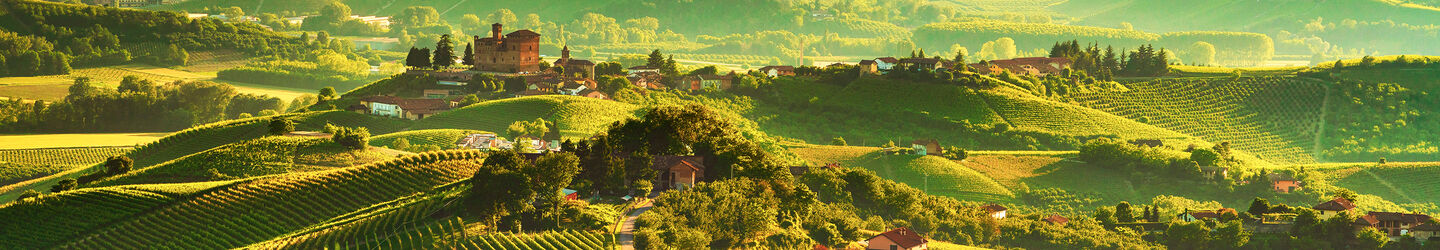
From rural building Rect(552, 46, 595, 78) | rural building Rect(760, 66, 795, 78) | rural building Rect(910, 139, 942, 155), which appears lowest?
rural building Rect(910, 139, 942, 155)

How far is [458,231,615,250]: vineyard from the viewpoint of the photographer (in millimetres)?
40344

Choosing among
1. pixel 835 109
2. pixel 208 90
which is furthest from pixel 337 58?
pixel 835 109

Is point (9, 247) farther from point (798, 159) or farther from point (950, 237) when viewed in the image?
point (798, 159)

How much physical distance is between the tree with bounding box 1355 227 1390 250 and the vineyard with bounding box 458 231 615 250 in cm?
3410

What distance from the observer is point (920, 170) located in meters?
77.9

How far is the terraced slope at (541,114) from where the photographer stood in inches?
3078

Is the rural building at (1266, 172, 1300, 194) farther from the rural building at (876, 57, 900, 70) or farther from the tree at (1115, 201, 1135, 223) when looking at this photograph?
the rural building at (876, 57, 900, 70)

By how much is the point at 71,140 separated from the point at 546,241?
188 ft

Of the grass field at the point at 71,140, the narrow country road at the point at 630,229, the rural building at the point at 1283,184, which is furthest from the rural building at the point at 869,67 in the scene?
the narrow country road at the point at 630,229

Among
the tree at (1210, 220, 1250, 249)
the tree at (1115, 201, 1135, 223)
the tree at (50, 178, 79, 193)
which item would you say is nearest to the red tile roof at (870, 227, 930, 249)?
the tree at (1210, 220, 1250, 249)

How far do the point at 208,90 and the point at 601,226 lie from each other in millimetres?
77024

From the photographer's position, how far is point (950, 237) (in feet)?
193

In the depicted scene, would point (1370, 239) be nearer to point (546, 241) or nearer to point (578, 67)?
point (546, 241)

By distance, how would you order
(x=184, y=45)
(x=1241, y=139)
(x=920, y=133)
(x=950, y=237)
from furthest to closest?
1. (x=184, y=45)
2. (x=1241, y=139)
3. (x=920, y=133)
4. (x=950, y=237)
